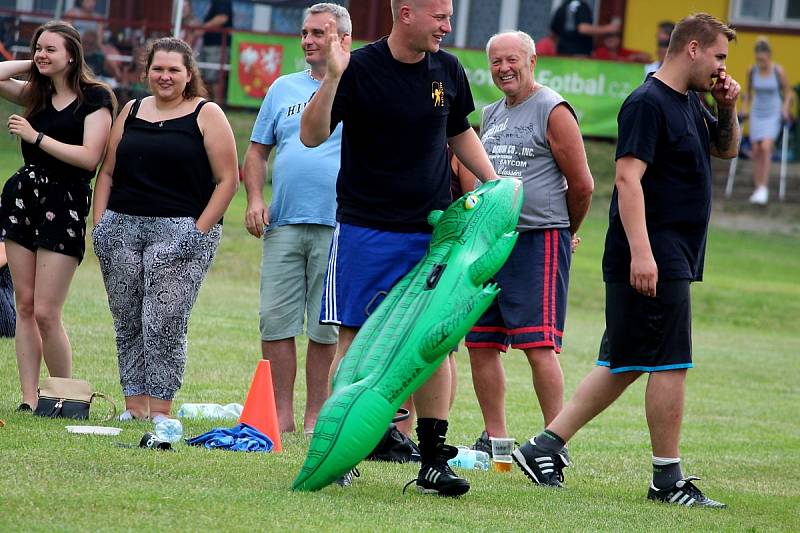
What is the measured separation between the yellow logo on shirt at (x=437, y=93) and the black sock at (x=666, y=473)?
6.38 ft

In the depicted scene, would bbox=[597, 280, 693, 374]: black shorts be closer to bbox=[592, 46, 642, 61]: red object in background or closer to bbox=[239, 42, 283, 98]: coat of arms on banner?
bbox=[239, 42, 283, 98]: coat of arms on banner

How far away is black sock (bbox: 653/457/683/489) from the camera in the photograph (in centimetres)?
623

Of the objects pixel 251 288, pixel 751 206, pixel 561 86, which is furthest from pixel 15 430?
pixel 751 206

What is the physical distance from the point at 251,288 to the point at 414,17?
10.6 metres

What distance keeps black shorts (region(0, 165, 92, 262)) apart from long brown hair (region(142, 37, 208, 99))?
30.7 inches

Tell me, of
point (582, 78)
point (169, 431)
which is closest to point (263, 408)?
point (169, 431)

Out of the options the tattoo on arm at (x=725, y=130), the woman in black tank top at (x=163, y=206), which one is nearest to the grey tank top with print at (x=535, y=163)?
the tattoo on arm at (x=725, y=130)

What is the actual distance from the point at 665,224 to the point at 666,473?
115 centimetres

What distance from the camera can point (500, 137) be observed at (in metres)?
7.33

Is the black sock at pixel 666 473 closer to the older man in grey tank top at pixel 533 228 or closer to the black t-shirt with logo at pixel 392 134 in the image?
the older man in grey tank top at pixel 533 228

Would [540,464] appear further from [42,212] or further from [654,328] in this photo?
[42,212]

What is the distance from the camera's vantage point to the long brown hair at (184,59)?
7.35 meters

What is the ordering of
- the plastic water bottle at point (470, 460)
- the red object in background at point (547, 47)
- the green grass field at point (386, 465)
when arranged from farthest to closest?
the red object in background at point (547, 47) < the plastic water bottle at point (470, 460) < the green grass field at point (386, 465)

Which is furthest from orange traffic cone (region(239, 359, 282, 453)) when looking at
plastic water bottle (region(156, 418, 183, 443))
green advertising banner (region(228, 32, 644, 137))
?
green advertising banner (region(228, 32, 644, 137))
